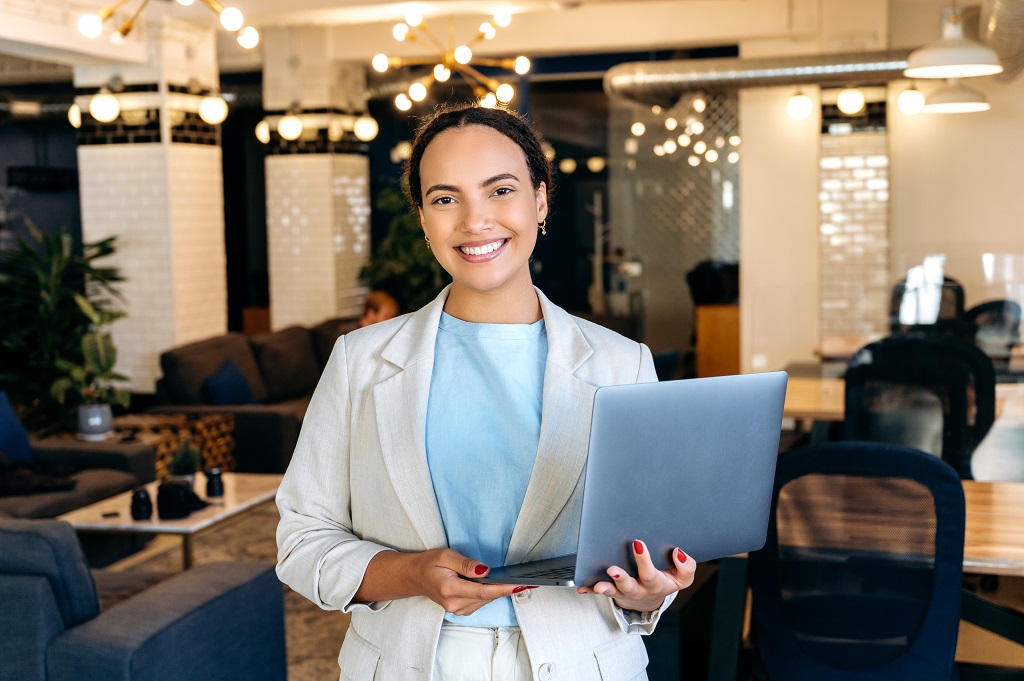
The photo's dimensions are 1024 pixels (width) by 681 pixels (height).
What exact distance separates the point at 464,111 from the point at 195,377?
6316 mm

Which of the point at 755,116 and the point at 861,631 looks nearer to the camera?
the point at 861,631

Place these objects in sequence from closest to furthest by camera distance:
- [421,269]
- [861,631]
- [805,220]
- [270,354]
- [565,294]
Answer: [861,631]
[270,354]
[805,220]
[421,269]
[565,294]

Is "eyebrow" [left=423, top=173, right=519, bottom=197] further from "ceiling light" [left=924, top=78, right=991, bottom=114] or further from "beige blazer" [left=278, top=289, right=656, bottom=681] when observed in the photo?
"ceiling light" [left=924, top=78, right=991, bottom=114]

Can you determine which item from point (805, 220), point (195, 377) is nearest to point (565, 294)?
point (805, 220)

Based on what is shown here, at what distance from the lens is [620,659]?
1.58 m

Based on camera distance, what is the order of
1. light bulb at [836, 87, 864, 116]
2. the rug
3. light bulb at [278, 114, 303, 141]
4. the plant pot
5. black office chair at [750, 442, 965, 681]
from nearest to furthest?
black office chair at [750, 442, 965, 681] < the rug < the plant pot < light bulb at [836, 87, 864, 116] < light bulb at [278, 114, 303, 141]

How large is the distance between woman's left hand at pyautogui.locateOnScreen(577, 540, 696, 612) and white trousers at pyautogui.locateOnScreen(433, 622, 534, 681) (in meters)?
0.16

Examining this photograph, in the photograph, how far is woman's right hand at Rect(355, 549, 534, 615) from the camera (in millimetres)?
1396

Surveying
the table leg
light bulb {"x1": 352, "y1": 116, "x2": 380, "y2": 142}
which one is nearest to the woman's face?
the table leg

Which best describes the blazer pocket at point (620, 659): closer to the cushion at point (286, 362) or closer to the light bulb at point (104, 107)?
the cushion at point (286, 362)

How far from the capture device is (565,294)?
1185 centimetres

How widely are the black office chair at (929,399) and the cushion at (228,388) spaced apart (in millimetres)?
4427

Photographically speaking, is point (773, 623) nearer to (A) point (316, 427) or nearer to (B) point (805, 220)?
(A) point (316, 427)

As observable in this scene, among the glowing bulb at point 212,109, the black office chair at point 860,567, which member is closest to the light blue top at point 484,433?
the black office chair at point 860,567
